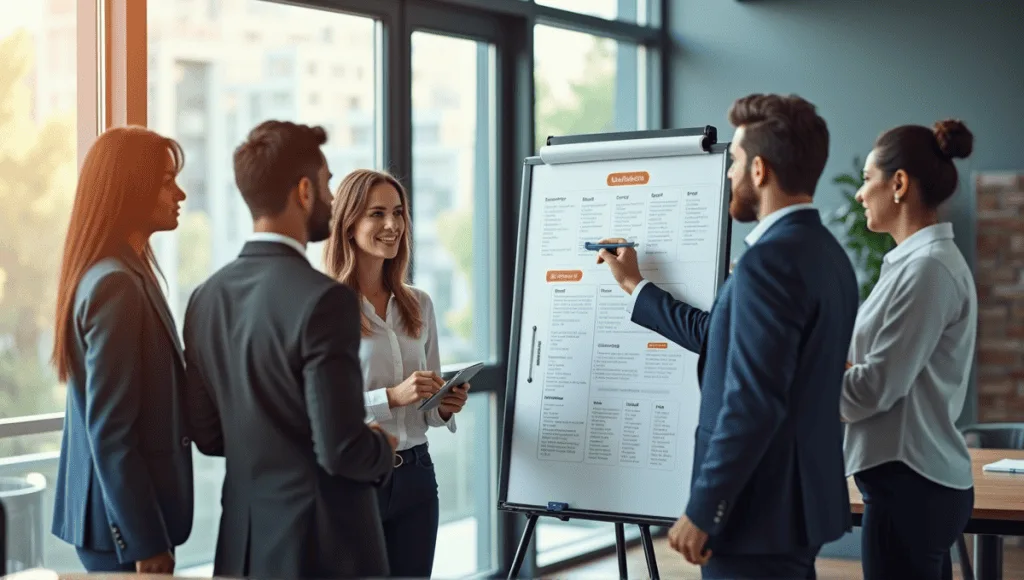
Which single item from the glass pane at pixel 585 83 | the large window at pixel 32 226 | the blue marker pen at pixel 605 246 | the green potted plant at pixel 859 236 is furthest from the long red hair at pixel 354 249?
the green potted plant at pixel 859 236

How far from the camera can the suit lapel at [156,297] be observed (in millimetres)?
2359

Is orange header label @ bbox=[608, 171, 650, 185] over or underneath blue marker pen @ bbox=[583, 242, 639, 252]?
over

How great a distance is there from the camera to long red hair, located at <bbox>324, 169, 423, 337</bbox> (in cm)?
310

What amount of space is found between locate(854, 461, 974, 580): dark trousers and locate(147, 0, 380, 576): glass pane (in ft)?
7.35

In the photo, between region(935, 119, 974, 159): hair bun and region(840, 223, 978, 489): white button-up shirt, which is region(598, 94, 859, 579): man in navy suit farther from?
region(935, 119, 974, 159): hair bun

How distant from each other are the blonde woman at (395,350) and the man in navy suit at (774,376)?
886mm

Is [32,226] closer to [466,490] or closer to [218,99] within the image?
[218,99]

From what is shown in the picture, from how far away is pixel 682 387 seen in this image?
3.12 metres

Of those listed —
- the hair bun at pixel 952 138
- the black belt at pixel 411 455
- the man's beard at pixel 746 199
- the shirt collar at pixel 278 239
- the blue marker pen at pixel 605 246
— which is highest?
the hair bun at pixel 952 138

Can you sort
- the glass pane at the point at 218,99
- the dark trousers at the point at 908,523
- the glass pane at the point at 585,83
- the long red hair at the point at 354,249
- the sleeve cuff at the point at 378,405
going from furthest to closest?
the glass pane at the point at 585,83, the glass pane at the point at 218,99, the long red hair at the point at 354,249, the sleeve cuff at the point at 378,405, the dark trousers at the point at 908,523

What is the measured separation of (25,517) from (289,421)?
5.43 ft

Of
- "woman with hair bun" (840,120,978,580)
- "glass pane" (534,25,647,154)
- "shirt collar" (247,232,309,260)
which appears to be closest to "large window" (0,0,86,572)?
"shirt collar" (247,232,309,260)

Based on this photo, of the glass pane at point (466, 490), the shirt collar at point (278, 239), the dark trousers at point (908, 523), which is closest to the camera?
the shirt collar at point (278, 239)

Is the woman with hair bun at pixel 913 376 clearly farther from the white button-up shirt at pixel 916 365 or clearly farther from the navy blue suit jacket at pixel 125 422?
the navy blue suit jacket at pixel 125 422
